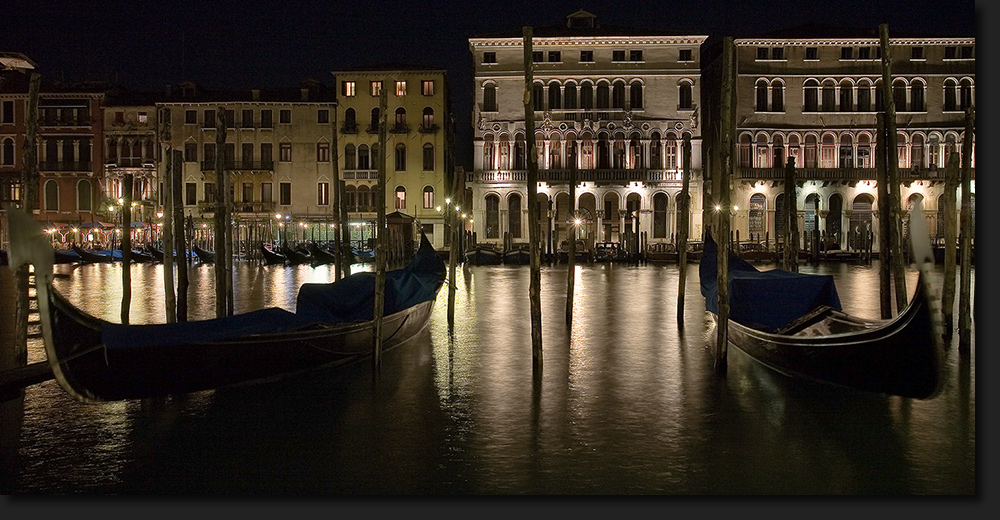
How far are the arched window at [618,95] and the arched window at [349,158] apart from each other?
37.5ft

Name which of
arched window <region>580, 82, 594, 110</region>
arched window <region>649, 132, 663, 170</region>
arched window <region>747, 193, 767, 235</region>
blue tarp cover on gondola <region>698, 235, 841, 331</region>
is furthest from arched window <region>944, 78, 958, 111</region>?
blue tarp cover on gondola <region>698, 235, 841, 331</region>

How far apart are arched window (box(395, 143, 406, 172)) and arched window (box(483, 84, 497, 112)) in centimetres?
440

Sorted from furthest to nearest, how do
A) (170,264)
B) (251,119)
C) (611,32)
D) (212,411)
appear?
(251,119) < (611,32) < (170,264) < (212,411)

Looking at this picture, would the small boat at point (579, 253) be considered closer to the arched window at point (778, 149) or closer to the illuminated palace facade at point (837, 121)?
the illuminated palace facade at point (837, 121)

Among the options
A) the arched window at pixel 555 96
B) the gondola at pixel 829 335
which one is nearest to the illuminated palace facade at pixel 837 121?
the arched window at pixel 555 96

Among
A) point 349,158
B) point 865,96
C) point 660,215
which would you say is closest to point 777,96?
point 865,96

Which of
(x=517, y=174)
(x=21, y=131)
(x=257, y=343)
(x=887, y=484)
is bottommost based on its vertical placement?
(x=887, y=484)

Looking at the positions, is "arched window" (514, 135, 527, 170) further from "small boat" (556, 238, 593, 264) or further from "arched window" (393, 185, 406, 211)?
"arched window" (393, 185, 406, 211)

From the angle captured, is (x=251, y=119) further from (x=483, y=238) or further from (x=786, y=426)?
(x=786, y=426)

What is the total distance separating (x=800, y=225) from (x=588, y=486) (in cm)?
3220

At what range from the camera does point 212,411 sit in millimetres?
6578

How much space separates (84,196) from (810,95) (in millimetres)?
31705

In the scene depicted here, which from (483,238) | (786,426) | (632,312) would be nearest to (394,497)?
(786,426)

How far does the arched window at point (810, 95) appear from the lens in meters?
34.4
